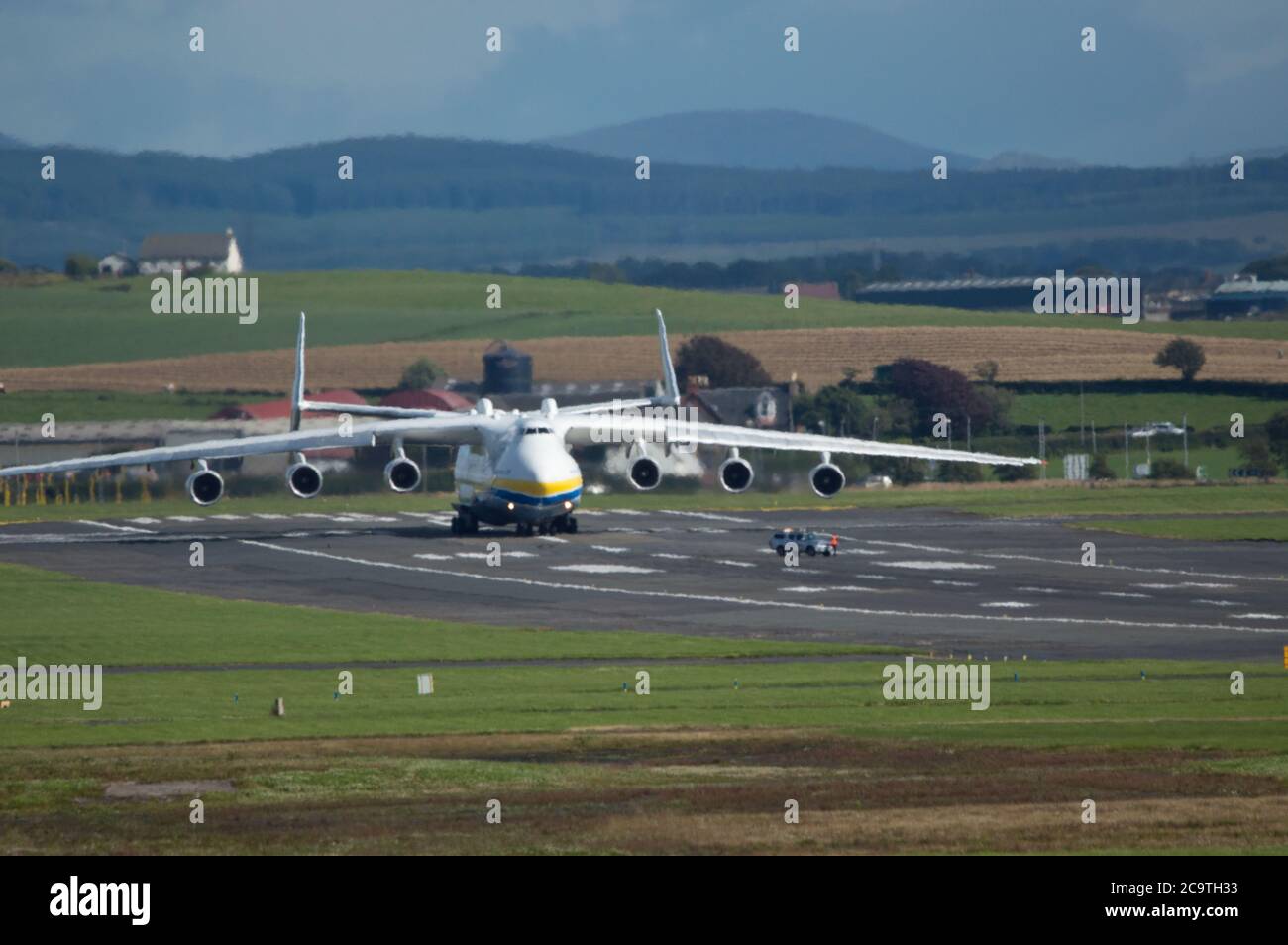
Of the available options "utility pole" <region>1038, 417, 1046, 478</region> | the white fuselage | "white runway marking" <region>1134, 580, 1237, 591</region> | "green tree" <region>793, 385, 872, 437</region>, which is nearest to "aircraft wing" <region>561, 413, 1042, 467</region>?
the white fuselage

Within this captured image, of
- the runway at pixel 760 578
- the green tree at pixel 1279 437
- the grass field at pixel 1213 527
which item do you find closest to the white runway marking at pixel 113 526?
the runway at pixel 760 578

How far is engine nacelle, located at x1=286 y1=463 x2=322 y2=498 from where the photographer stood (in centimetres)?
5459

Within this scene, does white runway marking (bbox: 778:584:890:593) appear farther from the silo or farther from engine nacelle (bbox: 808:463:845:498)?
the silo

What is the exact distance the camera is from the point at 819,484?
2169 inches

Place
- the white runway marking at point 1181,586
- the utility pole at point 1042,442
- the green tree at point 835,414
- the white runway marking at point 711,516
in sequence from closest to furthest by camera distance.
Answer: the white runway marking at point 1181,586, the white runway marking at point 711,516, the utility pole at point 1042,442, the green tree at point 835,414

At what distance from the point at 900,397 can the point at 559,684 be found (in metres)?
69.0

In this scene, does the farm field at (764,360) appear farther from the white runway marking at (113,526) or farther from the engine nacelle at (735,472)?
the engine nacelle at (735,472)

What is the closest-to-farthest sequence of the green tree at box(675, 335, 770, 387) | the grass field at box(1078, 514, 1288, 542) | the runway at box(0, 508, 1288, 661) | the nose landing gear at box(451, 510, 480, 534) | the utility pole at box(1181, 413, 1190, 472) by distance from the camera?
the runway at box(0, 508, 1288, 661) < the grass field at box(1078, 514, 1288, 542) < the nose landing gear at box(451, 510, 480, 534) < the utility pole at box(1181, 413, 1190, 472) < the green tree at box(675, 335, 770, 387)

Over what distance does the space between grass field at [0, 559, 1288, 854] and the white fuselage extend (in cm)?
1846

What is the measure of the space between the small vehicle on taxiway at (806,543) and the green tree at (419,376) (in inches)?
2119

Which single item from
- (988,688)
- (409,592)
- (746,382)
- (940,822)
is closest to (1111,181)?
(746,382)

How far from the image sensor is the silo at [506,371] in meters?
103

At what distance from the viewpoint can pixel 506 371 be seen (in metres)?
103
